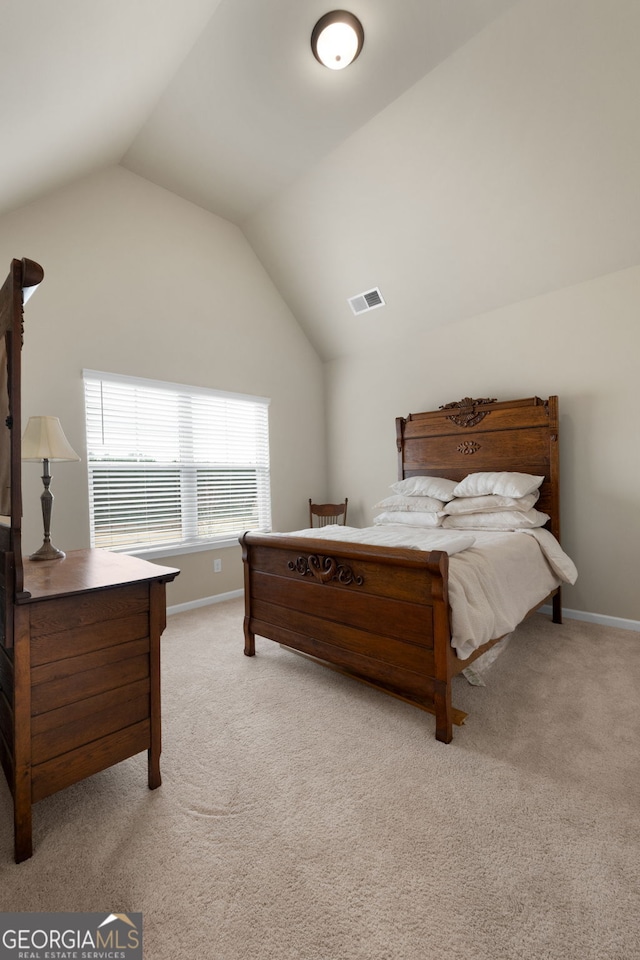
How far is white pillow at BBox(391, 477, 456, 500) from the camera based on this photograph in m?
3.61

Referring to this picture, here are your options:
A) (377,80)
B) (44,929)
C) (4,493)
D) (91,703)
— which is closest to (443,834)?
(44,929)

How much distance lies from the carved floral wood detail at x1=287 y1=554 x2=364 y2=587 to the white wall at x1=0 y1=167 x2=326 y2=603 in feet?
5.43

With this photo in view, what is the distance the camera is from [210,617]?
3586 mm

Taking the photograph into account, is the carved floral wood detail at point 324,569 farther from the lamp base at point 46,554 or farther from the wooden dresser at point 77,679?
the lamp base at point 46,554

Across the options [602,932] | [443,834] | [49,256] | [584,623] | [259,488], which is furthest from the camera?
Answer: [259,488]

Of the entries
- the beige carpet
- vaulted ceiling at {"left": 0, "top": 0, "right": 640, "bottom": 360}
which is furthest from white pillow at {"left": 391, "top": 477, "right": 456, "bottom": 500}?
the beige carpet

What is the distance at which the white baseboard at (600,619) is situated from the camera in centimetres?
314

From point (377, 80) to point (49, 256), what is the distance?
7.93 ft

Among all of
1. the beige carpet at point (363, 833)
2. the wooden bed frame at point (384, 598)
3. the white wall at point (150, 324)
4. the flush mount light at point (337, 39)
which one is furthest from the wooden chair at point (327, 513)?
the flush mount light at point (337, 39)

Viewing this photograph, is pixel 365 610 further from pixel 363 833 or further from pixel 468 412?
pixel 468 412

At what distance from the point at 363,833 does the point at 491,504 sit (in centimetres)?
239

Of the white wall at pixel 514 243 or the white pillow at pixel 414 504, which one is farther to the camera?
the white pillow at pixel 414 504

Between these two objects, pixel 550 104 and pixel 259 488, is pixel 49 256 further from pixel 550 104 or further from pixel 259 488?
pixel 550 104

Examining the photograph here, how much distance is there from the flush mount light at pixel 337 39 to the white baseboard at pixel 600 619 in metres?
3.94
